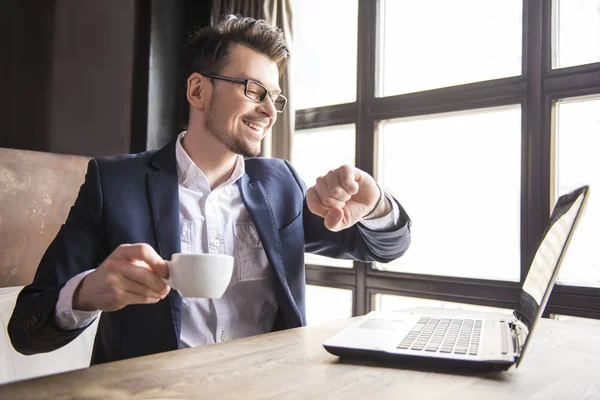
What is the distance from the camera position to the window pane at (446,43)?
2.37 metres

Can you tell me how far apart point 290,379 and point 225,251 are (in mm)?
758

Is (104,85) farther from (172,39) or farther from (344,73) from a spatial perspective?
(344,73)

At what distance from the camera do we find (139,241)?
1.42 m

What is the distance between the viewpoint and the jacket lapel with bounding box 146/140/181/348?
1361mm

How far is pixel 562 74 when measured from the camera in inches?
83.8

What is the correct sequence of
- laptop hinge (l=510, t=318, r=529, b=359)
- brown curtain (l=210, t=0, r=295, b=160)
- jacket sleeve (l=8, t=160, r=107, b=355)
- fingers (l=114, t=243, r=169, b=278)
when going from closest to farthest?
fingers (l=114, t=243, r=169, b=278) → laptop hinge (l=510, t=318, r=529, b=359) → jacket sleeve (l=8, t=160, r=107, b=355) → brown curtain (l=210, t=0, r=295, b=160)

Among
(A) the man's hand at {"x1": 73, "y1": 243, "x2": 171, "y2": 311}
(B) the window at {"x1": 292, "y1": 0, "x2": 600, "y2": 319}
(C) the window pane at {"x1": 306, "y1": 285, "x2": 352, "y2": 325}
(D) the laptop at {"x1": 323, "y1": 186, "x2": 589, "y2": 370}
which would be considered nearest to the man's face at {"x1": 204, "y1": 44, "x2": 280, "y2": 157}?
(D) the laptop at {"x1": 323, "y1": 186, "x2": 589, "y2": 370}

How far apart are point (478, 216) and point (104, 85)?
1.95 meters

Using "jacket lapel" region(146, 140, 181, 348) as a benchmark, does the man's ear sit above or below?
above

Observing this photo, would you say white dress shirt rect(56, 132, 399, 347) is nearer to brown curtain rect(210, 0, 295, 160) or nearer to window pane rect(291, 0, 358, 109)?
brown curtain rect(210, 0, 295, 160)

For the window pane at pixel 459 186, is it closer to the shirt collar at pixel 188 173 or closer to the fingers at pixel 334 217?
the shirt collar at pixel 188 173

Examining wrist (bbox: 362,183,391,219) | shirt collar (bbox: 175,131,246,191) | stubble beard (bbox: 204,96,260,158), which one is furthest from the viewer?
stubble beard (bbox: 204,96,260,158)

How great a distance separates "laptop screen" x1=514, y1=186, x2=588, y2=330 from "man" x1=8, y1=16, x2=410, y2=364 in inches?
16.2

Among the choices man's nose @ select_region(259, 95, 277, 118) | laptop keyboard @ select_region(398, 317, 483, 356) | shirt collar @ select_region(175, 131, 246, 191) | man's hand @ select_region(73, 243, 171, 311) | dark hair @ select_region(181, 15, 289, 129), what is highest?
dark hair @ select_region(181, 15, 289, 129)
